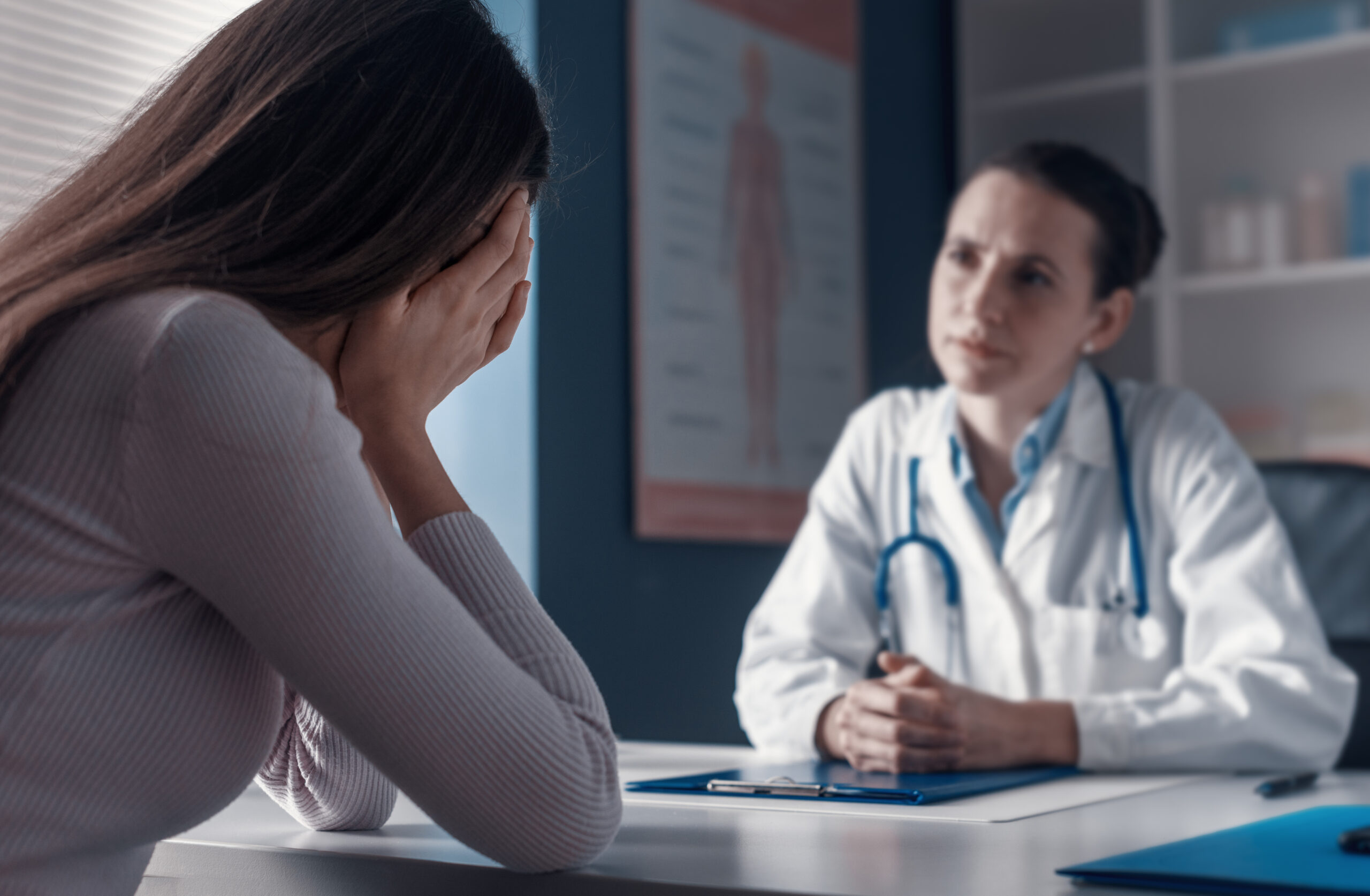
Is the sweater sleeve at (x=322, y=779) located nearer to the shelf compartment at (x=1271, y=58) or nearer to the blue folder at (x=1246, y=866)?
the blue folder at (x=1246, y=866)

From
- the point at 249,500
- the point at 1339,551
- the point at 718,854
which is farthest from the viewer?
the point at 1339,551

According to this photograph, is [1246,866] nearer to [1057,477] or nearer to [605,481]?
[1057,477]

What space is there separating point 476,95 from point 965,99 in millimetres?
2792

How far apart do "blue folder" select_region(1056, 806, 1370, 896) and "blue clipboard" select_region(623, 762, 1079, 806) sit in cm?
27

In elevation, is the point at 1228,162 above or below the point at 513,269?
above

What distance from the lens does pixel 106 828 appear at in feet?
2.31

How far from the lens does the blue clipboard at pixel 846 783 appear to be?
105 cm

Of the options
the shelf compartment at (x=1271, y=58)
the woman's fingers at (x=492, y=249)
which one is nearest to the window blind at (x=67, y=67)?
the woman's fingers at (x=492, y=249)

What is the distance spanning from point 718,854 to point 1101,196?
129 centimetres

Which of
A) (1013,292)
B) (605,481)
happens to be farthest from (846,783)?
(605,481)

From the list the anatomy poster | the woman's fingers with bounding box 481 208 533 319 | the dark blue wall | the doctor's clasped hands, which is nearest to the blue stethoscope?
the doctor's clasped hands

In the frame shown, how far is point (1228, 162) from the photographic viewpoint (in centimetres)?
323

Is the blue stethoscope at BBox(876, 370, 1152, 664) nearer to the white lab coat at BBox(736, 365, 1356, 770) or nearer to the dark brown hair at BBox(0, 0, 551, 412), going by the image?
the white lab coat at BBox(736, 365, 1356, 770)

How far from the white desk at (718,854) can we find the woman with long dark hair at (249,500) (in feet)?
0.17
